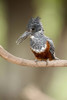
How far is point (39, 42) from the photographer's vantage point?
4.63m

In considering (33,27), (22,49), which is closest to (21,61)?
(33,27)

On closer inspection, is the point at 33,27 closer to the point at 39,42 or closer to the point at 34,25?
the point at 34,25

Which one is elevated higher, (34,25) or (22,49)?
(34,25)

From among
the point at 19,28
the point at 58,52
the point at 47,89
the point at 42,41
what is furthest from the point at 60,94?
the point at 42,41

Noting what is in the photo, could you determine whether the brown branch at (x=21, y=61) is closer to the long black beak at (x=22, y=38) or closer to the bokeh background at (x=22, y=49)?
the long black beak at (x=22, y=38)

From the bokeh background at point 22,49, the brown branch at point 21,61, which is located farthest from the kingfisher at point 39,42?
the bokeh background at point 22,49

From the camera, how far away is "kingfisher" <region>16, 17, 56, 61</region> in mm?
4398

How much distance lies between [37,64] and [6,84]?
13.2 ft

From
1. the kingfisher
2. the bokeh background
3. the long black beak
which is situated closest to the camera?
the long black beak

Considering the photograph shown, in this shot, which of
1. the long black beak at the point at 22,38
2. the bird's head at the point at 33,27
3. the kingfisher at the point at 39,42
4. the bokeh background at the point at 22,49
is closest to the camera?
the long black beak at the point at 22,38

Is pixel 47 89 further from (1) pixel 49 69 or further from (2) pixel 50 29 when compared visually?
(2) pixel 50 29

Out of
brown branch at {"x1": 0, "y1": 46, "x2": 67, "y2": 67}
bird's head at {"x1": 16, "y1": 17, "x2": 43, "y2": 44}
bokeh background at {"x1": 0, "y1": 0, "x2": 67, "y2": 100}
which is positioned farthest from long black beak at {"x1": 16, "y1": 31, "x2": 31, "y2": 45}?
bokeh background at {"x1": 0, "y1": 0, "x2": 67, "y2": 100}

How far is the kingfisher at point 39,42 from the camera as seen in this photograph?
4398mm

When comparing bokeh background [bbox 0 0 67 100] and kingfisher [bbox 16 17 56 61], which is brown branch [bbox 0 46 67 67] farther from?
bokeh background [bbox 0 0 67 100]
